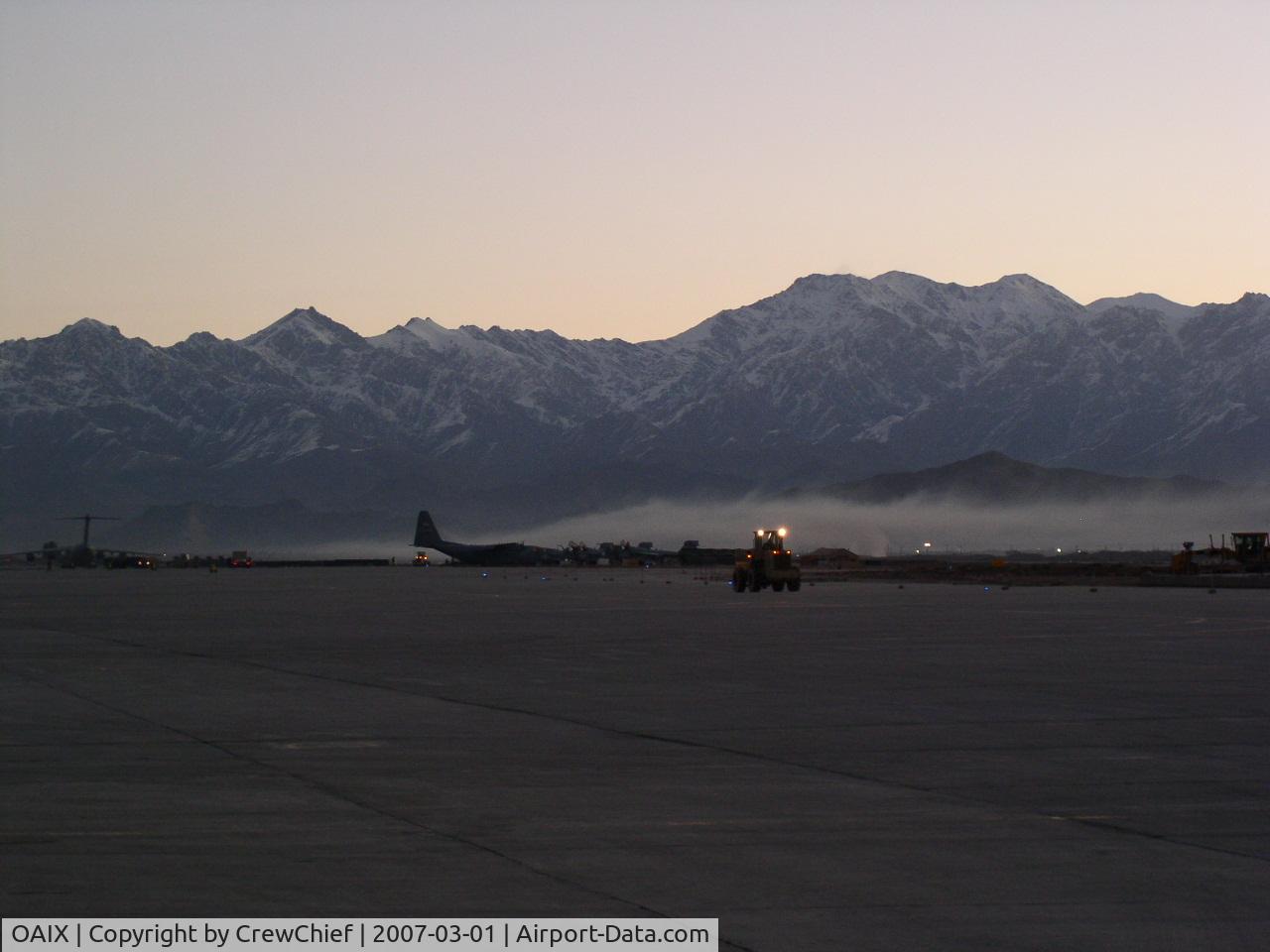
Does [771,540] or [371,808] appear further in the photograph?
[771,540]

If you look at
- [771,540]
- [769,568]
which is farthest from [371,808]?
[771,540]

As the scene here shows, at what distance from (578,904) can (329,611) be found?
52.8 meters

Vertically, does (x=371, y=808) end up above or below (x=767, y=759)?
below

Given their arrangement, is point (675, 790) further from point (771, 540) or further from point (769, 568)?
point (771, 540)

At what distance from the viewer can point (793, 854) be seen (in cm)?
1262

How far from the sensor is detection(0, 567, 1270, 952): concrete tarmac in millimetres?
10977

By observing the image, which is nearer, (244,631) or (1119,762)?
(1119,762)

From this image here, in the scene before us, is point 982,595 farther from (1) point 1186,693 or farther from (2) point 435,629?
(1) point 1186,693

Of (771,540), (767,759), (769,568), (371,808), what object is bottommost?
(371,808)

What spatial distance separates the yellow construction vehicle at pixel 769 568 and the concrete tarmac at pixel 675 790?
48.2 m

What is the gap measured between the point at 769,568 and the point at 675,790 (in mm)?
69206

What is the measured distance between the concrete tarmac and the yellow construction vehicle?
4815 cm

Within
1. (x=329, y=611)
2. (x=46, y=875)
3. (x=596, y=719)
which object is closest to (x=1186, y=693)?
(x=596, y=719)

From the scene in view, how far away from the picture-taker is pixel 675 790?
15805mm
